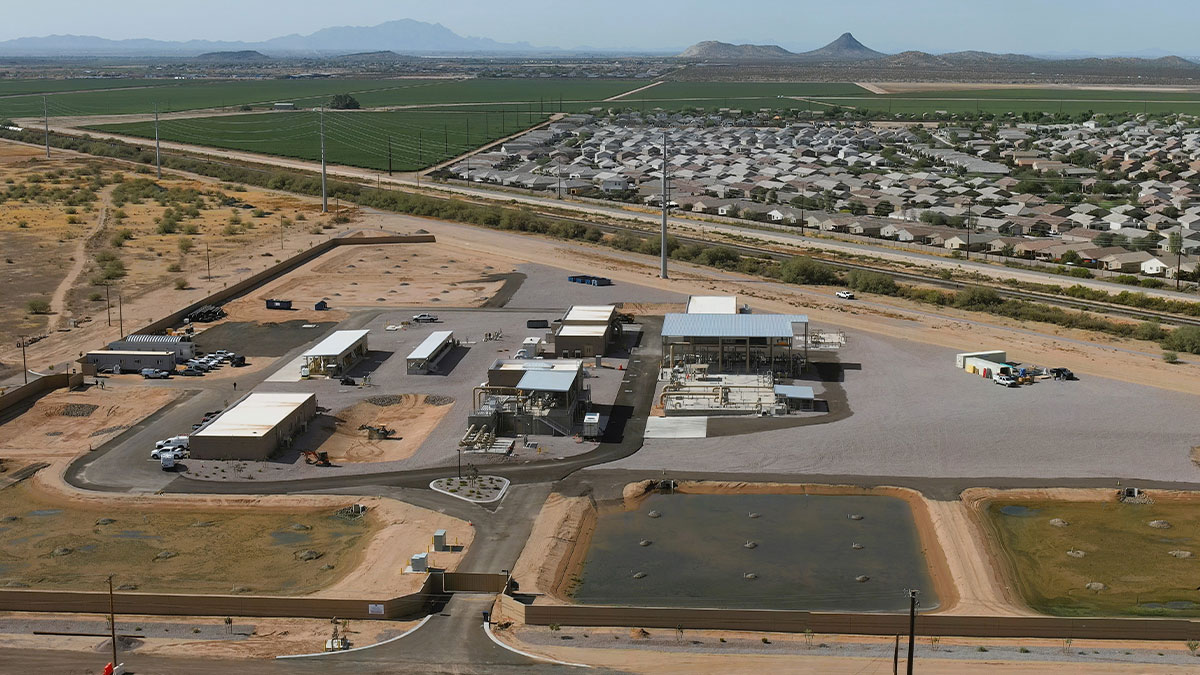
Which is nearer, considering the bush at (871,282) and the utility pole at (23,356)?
the utility pole at (23,356)

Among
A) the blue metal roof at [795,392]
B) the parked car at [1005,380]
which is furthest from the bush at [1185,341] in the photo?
the blue metal roof at [795,392]

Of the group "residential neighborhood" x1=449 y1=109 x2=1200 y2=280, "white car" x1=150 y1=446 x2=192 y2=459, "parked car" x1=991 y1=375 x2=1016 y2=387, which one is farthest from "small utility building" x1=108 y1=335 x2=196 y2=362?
"residential neighborhood" x1=449 y1=109 x2=1200 y2=280

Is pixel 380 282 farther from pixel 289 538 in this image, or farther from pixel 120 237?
pixel 289 538

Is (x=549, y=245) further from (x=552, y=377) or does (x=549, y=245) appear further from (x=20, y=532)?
(x=20, y=532)

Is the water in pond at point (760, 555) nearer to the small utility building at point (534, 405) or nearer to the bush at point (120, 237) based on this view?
the small utility building at point (534, 405)

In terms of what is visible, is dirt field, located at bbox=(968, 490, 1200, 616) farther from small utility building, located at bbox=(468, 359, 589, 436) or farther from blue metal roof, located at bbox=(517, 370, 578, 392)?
blue metal roof, located at bbox=(517, 370, 578, 392)

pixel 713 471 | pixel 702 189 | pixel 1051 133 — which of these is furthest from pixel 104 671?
pixel 1051 133
